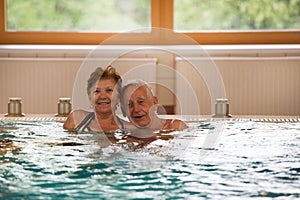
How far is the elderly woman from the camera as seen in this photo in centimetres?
414

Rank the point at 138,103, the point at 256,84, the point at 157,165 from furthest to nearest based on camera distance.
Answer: the point at 256,84
the point at 138,103
the point at 157,165

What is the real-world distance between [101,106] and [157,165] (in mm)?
1011

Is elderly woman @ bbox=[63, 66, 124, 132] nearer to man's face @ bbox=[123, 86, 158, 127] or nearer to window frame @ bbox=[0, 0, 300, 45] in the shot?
man's face @ bbox=[123, 86, 158, 127]

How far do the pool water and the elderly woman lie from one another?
0.38ft

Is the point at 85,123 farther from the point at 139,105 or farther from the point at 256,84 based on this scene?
the point at 256,84

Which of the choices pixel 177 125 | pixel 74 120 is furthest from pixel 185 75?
pixel 74 120

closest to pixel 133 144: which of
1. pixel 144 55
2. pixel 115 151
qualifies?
pixel 115 151

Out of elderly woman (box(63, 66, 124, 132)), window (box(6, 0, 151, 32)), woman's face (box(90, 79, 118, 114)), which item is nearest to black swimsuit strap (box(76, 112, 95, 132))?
elderly woman (box(63, 66, 124, 132))

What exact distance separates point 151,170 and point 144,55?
109 inches

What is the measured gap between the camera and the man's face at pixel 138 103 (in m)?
4.09

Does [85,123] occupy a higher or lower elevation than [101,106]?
lower

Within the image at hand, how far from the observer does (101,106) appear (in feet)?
13.6

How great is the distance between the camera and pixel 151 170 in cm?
310

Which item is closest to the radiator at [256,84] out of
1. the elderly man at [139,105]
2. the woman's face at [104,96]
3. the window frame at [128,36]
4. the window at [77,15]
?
the window frame at [128,36]
